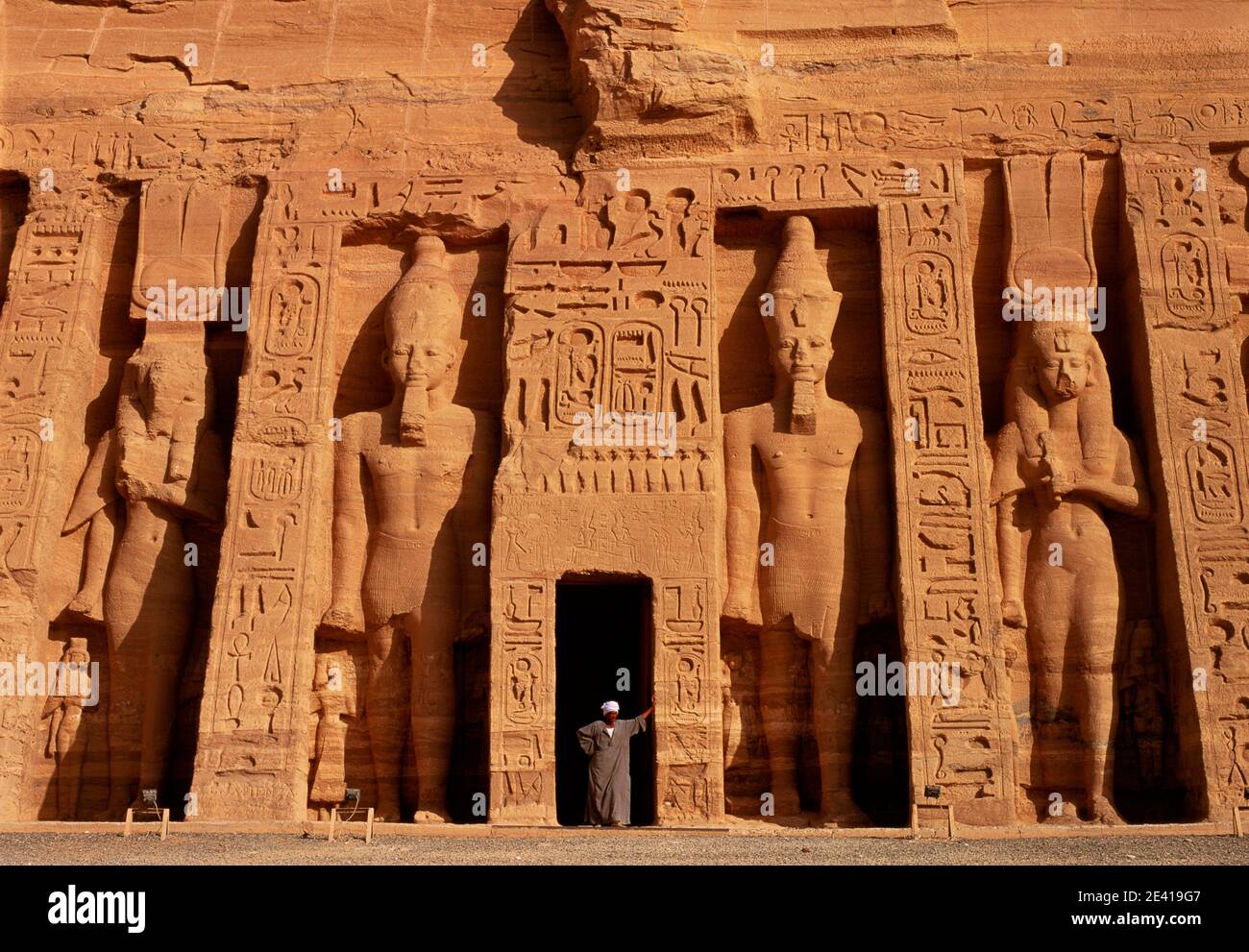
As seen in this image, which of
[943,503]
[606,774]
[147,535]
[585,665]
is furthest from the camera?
[585,665]

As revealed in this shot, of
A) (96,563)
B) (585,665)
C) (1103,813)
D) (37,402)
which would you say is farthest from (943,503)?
(37,402)

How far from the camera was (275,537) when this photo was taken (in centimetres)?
1266

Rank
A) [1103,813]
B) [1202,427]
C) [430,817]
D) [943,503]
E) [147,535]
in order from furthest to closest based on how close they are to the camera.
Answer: [147,535], [1202,427], [943,503], [430,817], [1103,813]

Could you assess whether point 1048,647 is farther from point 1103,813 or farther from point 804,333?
point 804,333

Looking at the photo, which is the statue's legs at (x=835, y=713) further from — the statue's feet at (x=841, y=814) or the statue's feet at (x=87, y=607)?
the statue's feet at (x=87, y=607)

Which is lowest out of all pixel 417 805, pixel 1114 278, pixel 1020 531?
pixel 417 805

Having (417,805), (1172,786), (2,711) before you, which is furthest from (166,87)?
(1172,786)

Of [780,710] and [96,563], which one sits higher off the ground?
[96,563]

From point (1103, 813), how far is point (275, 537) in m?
6.03

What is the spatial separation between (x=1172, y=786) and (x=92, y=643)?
25.7ft

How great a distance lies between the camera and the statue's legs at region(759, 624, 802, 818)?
12.4 metres

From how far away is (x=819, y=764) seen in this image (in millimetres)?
12438

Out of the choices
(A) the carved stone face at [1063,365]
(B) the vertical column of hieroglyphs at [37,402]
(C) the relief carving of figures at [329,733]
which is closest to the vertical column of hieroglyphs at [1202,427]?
(A) the carved stone face at [1063,365]

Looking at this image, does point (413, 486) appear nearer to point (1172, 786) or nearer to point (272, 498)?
point (272, 498)
